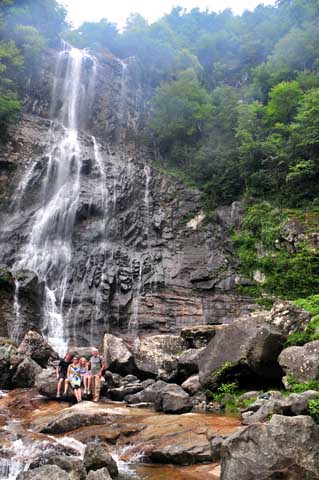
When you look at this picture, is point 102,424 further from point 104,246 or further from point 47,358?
point 104,246

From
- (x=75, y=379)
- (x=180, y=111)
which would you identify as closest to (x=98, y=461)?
(x=75, y=379)

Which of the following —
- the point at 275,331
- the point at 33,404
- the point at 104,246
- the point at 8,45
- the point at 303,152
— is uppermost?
the point at 8,45

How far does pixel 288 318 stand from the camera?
10.6 m

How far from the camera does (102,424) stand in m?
8.54

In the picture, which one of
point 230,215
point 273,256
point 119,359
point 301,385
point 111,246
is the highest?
point 230,215

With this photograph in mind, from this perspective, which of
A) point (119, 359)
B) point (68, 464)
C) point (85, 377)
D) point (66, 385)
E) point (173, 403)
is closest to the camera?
point (68, 464)

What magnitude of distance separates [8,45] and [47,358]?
103 ft

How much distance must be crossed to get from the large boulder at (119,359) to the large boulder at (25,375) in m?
2.46

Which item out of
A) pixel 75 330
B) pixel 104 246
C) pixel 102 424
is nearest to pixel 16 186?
pixel 104 246

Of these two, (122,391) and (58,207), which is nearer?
(122,391)

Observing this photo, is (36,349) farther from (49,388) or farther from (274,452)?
(274,452)

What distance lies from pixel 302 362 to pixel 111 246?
19.0 metres

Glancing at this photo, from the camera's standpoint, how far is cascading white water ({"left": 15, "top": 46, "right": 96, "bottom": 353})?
22703mm

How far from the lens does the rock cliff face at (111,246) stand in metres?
22.4
